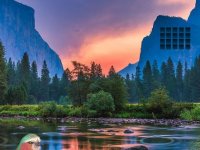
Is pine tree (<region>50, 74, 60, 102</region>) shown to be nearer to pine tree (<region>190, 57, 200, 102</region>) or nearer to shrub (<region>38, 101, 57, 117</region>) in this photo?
pine tree (<region>190, 57, 200, 102</region>)

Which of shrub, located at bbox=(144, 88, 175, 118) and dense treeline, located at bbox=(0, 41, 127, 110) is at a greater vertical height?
dense treeline, located at bbox=(0, 41, 127, 110)

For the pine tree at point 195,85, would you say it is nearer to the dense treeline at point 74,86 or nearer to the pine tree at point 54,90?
the dense treeline at point 74,86

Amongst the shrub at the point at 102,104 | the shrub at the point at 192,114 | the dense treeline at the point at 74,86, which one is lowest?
the shrub at the point at 192,114

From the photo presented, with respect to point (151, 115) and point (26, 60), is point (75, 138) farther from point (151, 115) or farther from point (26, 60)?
point (26, 60)

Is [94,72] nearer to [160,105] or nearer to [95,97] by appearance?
[95,97]

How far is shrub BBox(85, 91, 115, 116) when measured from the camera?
82.4m

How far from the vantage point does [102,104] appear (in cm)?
8244

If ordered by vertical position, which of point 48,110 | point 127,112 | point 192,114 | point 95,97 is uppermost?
point 95,97

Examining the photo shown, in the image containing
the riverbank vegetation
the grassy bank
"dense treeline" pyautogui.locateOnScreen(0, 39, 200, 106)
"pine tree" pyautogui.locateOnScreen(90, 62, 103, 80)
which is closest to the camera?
the grassy bank

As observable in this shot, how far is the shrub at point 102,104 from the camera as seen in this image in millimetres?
82438
